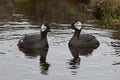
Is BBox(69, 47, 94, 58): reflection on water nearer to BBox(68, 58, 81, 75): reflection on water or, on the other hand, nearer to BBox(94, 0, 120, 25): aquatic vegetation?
BBox(68, 58, 81, 75): reflection on water

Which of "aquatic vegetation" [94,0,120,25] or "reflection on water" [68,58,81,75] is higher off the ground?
"reflection on water" [68,58,81,75]

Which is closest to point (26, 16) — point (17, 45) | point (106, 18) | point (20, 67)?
point (106, 18)

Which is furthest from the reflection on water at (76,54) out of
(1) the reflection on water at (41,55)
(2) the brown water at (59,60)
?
(1) the reflection on water at (41,55)

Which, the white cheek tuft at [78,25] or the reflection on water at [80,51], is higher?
the white cheek tuft at [78,25]

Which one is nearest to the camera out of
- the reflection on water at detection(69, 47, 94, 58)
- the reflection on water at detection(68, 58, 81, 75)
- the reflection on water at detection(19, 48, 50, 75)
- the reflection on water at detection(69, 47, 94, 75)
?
the reflection on water at detection(68, 58, 81, 75)

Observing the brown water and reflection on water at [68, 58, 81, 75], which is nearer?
the brown water

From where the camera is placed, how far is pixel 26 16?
36.1 meters

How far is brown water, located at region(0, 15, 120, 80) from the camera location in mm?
19797

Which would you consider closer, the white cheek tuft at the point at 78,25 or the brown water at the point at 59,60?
the brown water at the point at 59,60

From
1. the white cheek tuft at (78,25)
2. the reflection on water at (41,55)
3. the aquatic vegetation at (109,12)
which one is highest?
the white cheek tuft at (78,25)

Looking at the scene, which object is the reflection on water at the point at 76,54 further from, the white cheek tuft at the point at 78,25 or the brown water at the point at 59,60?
the white cheek tuft at the point at 78,25

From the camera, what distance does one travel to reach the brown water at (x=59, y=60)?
19.8 metres

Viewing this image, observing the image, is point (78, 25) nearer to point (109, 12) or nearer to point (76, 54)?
point (76, 54)

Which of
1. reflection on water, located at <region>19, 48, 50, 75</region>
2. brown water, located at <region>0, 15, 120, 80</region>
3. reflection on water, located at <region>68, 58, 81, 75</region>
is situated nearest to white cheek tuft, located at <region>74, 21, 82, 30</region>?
brown water, located at <region>0, 15, 120, 80</region>
